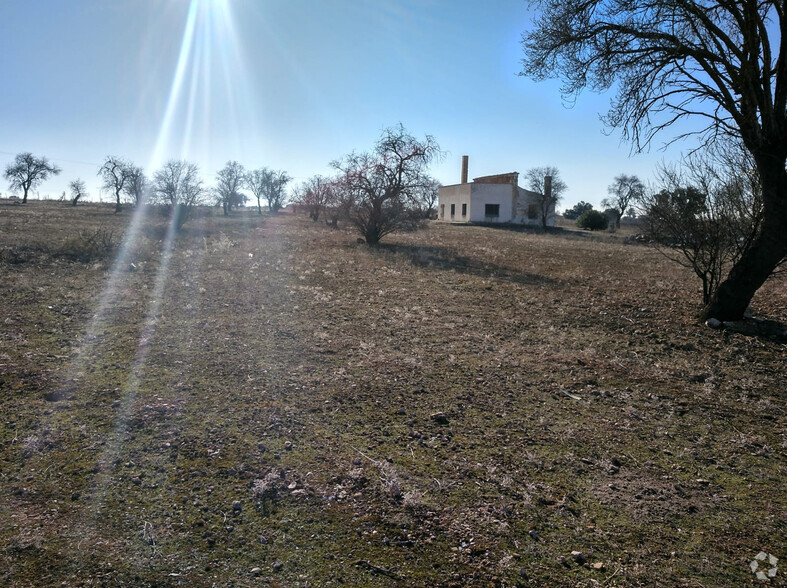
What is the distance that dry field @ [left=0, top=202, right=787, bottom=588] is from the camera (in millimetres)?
2332

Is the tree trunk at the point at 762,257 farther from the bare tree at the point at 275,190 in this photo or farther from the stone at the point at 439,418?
the bare tree at the point at 275,190

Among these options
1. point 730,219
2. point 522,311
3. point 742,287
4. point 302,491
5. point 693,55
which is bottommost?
point 302,491

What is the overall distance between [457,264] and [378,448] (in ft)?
38.6

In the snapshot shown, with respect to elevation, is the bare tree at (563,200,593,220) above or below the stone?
above

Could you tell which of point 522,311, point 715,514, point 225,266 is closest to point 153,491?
point 715,514

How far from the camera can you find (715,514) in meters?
2.78

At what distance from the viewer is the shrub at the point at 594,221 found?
45.2 meters

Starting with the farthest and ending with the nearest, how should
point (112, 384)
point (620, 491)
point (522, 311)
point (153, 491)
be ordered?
point (522, 311) → point (112, 384) → point (620, 491) → point (153, 491)

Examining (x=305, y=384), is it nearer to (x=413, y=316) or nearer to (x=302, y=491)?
(x=302, y=491)

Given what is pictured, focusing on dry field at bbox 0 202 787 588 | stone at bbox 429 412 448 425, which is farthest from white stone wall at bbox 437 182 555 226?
stone at bbox 429 412 448 425

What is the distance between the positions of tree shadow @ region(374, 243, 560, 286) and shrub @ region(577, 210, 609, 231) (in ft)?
101

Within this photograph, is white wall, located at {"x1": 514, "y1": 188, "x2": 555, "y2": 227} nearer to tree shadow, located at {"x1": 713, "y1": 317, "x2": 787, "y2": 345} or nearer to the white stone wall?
the white stone wall

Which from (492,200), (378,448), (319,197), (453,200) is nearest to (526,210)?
(492,200)

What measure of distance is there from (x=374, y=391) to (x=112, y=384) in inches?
92.7
